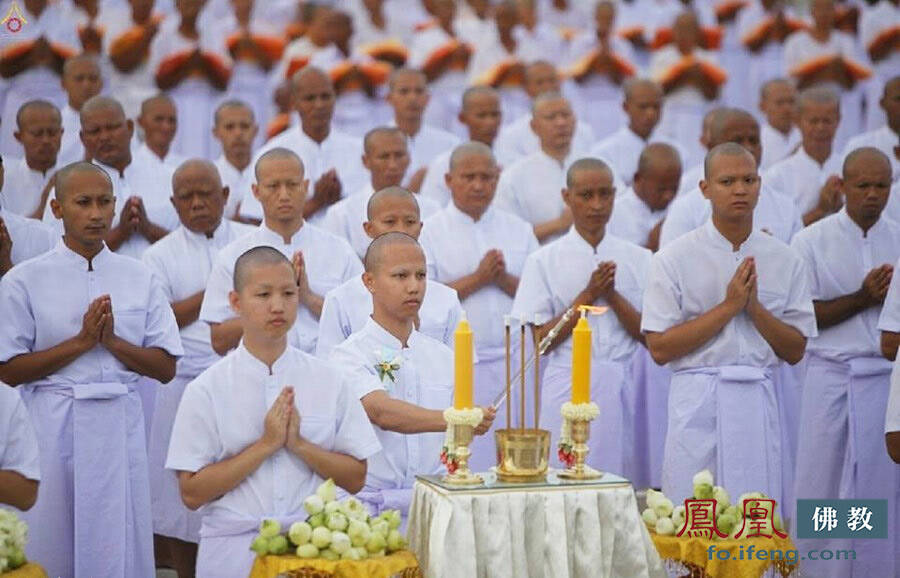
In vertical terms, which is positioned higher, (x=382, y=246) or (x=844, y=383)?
(x=382, y=246)

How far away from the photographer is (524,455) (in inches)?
259

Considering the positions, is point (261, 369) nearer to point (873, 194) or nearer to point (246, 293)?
point (246, 293)

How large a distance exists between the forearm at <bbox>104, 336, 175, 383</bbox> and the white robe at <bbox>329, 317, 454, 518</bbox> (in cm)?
115

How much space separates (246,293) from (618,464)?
3836mm

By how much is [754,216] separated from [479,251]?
1.90 meters

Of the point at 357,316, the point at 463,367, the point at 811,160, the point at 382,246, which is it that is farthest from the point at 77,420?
the point at 811,160

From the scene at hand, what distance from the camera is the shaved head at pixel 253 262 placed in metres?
6.76

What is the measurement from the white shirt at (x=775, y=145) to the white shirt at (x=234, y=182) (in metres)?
4.47

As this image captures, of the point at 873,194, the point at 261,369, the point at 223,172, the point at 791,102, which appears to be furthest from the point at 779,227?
the point at 261,369

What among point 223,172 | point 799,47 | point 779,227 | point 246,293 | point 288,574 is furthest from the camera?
point 799,47

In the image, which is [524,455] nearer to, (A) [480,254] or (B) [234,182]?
(A) [480,254]

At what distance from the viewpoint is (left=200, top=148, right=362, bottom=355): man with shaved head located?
29.5ft

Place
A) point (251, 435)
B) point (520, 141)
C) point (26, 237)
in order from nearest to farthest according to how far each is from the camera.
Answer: point (251, 435) < point (26, 237) < point (520, 141)

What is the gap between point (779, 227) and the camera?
35.1 ft
